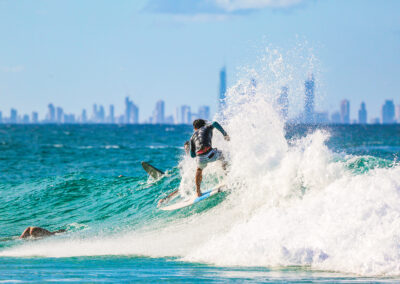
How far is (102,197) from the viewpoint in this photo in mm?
18781

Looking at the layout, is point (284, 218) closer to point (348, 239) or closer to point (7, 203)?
point (348, 239)

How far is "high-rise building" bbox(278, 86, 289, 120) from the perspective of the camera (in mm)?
13184

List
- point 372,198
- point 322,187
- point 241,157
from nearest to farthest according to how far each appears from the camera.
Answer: point 372,198 < point 322,187 < point 241,157

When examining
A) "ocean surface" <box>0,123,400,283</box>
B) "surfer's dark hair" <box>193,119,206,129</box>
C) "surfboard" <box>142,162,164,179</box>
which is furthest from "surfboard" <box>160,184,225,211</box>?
"surfboard" <box>142,162,164,179</box>

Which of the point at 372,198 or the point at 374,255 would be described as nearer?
the point at 374,255

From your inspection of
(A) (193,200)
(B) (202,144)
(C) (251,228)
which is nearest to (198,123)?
(B) (202,144)

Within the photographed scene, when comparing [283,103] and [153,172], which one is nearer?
[283,103]

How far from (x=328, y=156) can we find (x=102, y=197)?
9552 millimetres

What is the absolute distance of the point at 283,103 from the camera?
13.7 meters

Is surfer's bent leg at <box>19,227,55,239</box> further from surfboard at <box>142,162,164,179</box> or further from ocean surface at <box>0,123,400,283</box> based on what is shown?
surfboard at <box>142,162,164,179</box>

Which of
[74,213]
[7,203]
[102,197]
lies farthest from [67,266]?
[7,203]

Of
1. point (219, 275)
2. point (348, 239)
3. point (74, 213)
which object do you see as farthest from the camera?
point (74, 213)

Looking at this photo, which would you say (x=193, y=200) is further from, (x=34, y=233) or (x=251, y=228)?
(x=34, y=233)

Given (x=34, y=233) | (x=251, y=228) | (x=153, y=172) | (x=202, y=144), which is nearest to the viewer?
(x=251, y=228)
